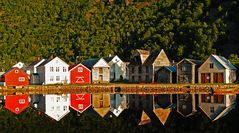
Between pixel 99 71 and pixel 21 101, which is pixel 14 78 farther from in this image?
pixel 21 101

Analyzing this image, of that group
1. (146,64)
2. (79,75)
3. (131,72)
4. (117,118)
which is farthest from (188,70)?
(117,118)

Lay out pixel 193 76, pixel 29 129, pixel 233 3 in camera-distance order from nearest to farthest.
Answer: pixel 29 129 < pixel 193 76 < pixel 233 3

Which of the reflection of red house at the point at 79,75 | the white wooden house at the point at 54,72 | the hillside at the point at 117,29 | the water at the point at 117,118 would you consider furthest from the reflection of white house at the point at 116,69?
the water at the point at 117,118

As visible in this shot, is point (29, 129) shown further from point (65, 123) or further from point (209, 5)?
point (209, 5)

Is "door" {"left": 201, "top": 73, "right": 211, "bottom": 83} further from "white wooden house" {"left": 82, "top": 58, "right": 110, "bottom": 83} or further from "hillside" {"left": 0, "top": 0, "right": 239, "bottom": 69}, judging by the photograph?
"hillside" {"left": 0, "top": 0, "right": 239, "bottom": 69}

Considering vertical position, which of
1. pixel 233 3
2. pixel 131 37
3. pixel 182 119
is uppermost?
pixel 233 3

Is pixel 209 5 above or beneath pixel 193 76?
above

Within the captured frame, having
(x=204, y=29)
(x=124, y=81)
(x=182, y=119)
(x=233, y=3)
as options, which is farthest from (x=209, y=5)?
(x=182, y=119)
